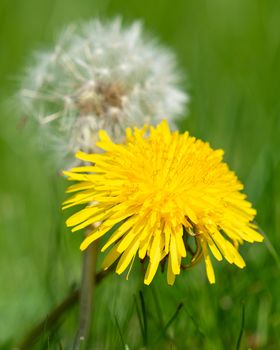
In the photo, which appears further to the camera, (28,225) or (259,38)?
(259,38)

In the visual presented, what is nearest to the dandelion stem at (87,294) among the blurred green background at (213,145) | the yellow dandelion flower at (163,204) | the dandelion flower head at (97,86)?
the blurred green background at (213,145)

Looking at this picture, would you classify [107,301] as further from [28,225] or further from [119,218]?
[28,225]

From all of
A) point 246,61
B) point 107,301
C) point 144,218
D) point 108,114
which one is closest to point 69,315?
point 107,301

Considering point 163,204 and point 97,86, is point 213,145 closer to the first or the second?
point 97,86

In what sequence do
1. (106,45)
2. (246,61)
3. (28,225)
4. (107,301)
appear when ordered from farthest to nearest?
1. (246,61)
2. (28,225)
3. (106,45)
4. (107,301)

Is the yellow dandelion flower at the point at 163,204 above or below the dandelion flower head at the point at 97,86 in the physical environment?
below

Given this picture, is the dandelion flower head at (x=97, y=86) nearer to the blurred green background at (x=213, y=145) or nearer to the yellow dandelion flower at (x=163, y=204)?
the blurred green background at (x=213, y=145)
